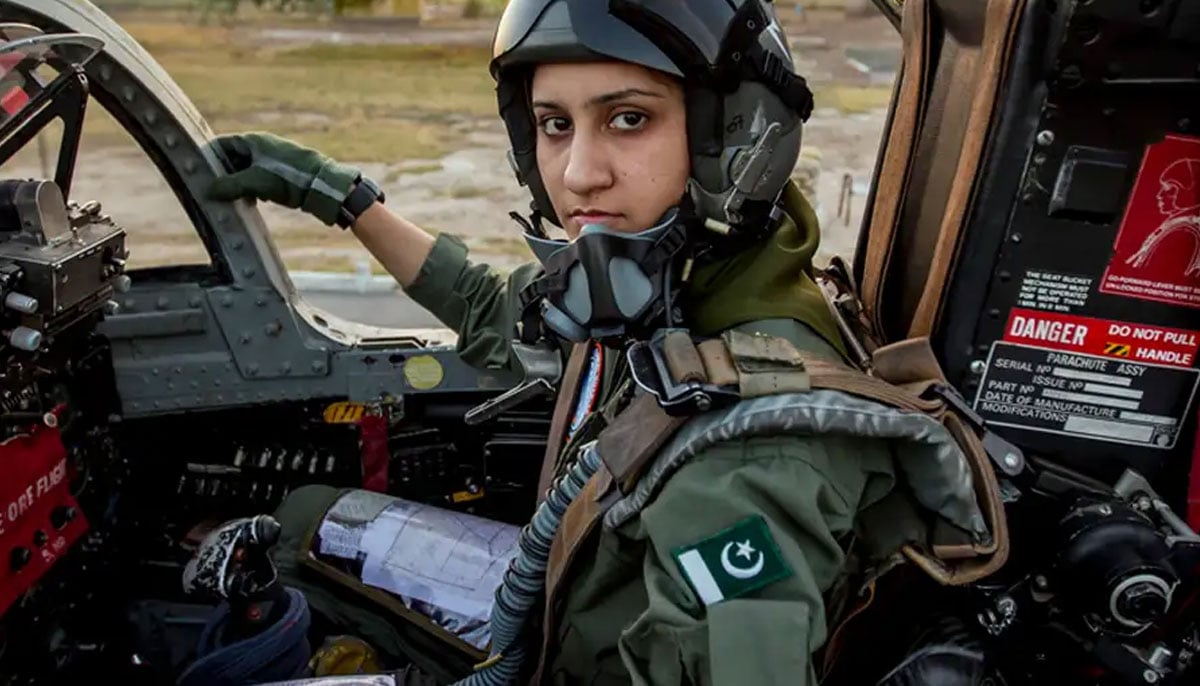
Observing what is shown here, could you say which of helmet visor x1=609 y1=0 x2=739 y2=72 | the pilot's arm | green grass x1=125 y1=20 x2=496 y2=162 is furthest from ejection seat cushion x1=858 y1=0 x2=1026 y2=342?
green grass x1=125 y1=20 x2=496 y2=162

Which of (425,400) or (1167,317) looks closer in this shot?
(1167,317)

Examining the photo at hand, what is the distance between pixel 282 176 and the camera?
2295mm

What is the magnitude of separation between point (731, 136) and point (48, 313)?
4.25 feet

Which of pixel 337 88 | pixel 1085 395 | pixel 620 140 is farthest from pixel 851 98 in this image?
pixel 620 140

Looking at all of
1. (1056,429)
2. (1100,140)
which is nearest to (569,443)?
(1056,429)

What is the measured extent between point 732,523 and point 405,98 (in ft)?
24.7

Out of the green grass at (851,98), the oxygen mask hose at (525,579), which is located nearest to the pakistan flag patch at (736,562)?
the oxygen mask hose at (525,579)

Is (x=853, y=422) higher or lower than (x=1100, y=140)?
lower

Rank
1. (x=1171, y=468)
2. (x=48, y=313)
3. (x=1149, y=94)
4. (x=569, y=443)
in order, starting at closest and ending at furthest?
(x=1149, y=94), (x=1171, y=468), (x=569, y=443), (x=48, y=313)

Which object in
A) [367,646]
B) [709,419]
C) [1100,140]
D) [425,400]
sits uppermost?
[1100,140]

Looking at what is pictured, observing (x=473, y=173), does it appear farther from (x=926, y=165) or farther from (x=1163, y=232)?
(x=1163, y=232)

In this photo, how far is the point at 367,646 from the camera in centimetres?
202

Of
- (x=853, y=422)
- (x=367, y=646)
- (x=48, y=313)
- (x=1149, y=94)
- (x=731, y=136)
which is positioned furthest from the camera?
(x=367, y=646)

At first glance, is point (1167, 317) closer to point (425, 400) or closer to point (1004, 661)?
point (1004, 661)
